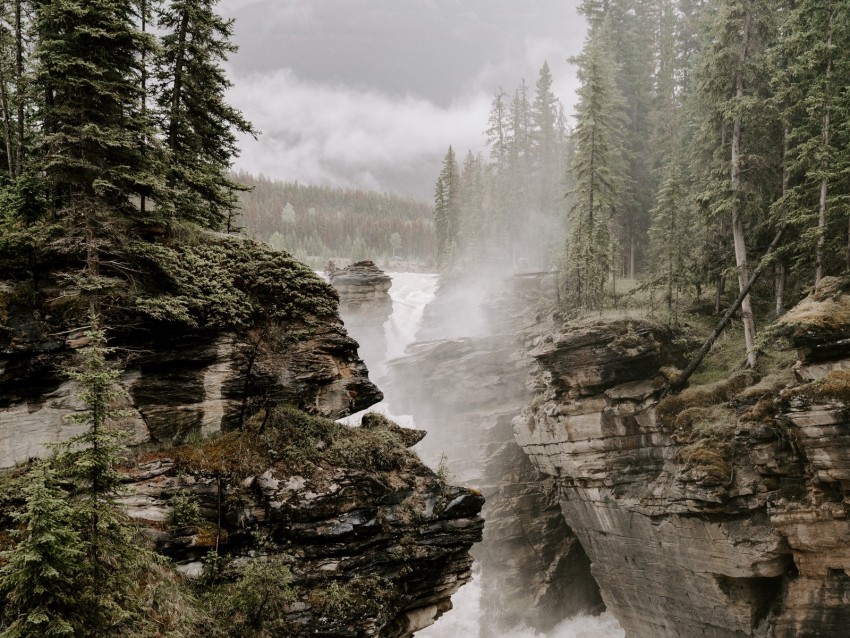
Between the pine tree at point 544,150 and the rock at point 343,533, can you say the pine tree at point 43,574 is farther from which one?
the pine tree at point 544,150

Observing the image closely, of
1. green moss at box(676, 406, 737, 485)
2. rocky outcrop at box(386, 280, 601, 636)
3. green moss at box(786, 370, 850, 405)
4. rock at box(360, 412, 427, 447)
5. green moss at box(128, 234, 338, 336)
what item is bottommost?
rocky outcrop at box(386, 280, 601, 636)

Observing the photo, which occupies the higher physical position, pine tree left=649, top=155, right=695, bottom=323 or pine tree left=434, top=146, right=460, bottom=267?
pine tree left=434, top=146, right=460, bottom=267

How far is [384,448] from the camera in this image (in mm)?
13000

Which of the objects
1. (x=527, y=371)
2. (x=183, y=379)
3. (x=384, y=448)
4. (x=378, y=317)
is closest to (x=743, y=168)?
(x=527, y=371)

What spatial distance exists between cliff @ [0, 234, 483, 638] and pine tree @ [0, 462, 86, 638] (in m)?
2.64

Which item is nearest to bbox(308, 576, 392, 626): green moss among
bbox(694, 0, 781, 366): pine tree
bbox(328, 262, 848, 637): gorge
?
bbox(328, 262, 848, 637): gorge

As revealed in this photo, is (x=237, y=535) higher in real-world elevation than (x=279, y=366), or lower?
lower

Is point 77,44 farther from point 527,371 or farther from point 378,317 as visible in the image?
point 378,317

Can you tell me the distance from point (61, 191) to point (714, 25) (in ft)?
82.1

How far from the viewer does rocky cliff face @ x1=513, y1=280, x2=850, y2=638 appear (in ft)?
49.8

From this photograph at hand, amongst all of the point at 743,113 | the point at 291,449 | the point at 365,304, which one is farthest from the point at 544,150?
the point at 291,449

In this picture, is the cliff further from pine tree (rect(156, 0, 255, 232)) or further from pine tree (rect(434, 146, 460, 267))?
pine tree (rect(434, 146, 460, 267))

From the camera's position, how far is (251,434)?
38.4 ft

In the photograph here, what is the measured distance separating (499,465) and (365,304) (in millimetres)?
21930
